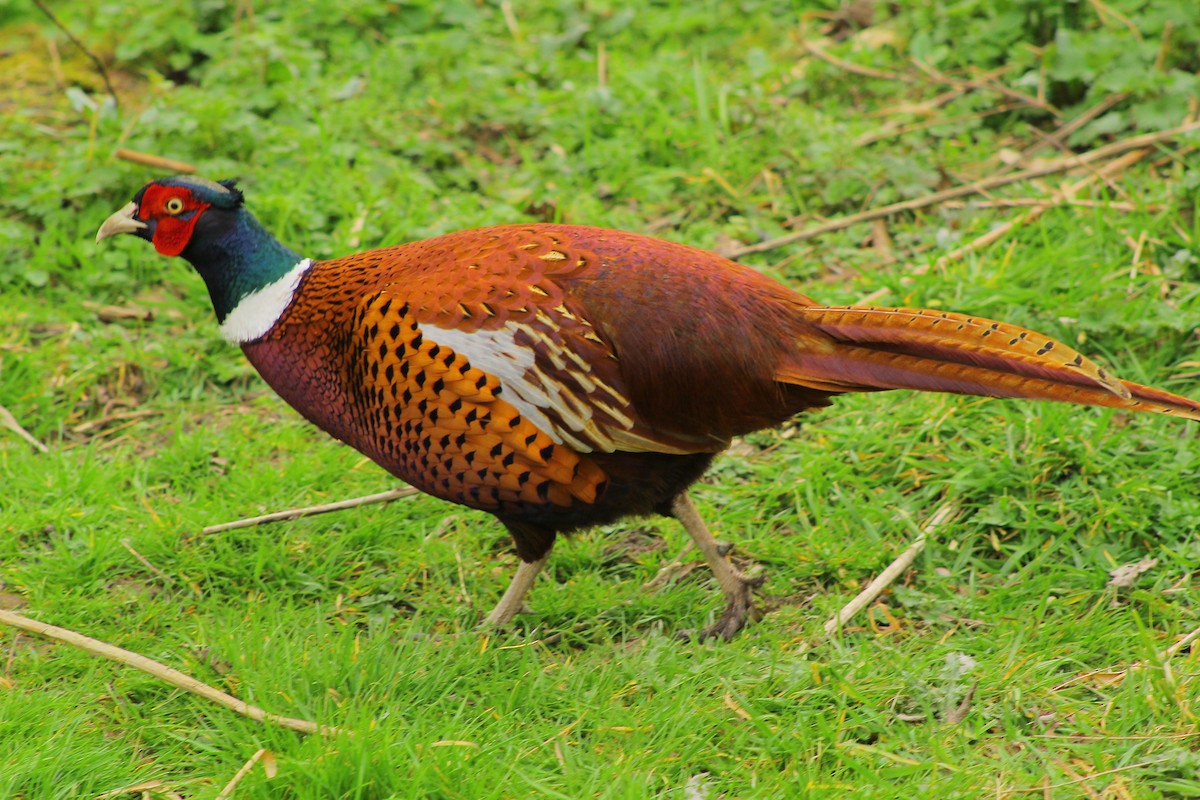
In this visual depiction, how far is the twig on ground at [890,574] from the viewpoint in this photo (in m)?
3.16

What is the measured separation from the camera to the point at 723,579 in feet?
10.7

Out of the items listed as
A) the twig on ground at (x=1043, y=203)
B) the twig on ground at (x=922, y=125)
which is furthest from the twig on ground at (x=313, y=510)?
the twig on ground at (x=922, y=125)

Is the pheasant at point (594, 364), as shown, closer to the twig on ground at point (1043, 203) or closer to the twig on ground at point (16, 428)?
the twig on ground at point (16, 428)

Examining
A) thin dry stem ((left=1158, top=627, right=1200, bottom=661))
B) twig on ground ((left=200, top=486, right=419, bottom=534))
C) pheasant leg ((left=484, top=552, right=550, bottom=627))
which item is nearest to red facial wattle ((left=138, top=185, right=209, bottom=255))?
twig on ground ((left=200, top=486, right=419, bottom=534))

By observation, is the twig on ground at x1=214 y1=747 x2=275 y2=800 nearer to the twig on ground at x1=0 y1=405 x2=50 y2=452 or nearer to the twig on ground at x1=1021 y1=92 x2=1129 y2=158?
the twig on ground at x1=0 y1=405 x2=50 y2=452

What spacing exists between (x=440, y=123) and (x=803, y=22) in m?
1.86

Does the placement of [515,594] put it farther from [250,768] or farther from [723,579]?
[250,768]

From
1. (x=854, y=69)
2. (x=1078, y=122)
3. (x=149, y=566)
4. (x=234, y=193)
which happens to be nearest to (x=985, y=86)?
(x=1078, y=122)

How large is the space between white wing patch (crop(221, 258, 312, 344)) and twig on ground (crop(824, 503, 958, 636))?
1.65m

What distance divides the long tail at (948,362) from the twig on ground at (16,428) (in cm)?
247

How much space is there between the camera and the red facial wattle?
3342 millimetres

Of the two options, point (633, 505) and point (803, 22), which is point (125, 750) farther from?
point (803, 22)

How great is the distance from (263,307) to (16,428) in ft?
4.06

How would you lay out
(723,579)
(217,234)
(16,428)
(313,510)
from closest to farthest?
(723,579) → (217,234) → (313,510) → (16,428)
